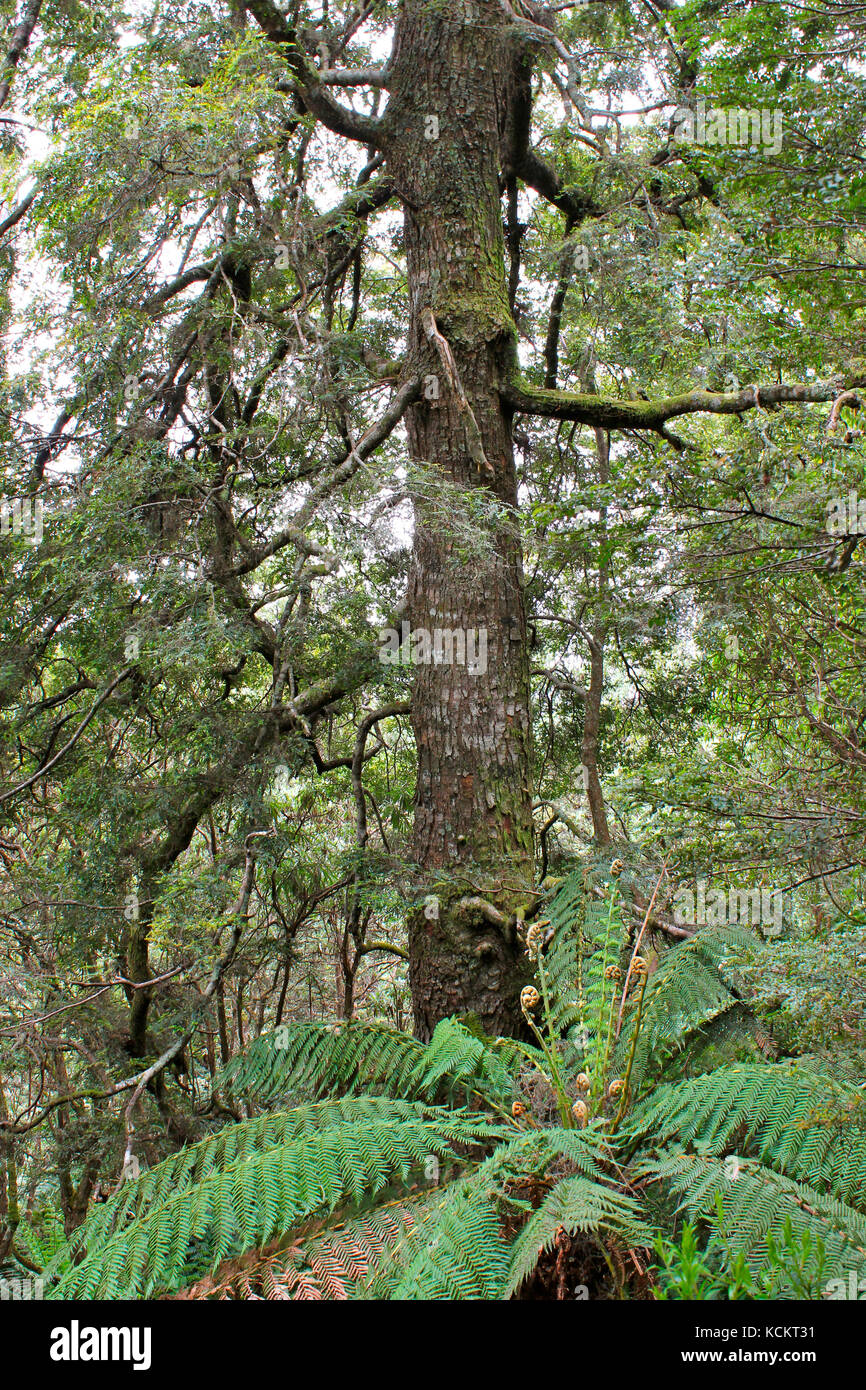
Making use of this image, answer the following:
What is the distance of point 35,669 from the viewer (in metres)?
4.10

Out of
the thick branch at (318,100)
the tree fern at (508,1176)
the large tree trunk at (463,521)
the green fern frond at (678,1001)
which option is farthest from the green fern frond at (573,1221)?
the thick branch at (318,100)

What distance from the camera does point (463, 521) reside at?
9.82ft

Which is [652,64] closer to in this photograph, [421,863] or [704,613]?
[704,613]

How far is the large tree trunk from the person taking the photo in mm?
3062

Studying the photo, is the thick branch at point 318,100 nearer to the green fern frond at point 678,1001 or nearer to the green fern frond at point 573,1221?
the green fern frond at point 678,1001

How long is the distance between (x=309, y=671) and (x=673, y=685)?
223cm

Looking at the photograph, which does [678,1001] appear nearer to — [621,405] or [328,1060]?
[328,1060]

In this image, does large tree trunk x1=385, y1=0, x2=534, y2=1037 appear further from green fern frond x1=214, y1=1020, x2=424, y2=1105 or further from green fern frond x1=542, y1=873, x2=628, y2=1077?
green fern frond x1=214, y1=1020, x2=424, y2=1105

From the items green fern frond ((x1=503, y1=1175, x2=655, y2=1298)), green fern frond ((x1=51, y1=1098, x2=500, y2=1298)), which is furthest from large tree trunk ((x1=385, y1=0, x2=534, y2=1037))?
green fern frond ((x1=503, y1=1175, x2=655, y2=1298))

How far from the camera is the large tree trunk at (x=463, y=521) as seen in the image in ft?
10.0

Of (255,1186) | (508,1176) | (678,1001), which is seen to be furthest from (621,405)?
(255,1186)

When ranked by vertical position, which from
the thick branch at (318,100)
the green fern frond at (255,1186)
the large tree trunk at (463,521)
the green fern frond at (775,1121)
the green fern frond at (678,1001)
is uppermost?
the thick branch at (318,100)

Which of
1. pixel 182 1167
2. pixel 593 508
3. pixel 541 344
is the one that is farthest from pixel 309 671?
pixel 541 344

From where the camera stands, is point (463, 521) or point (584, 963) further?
point (463, 521)
